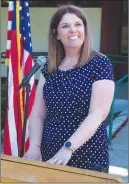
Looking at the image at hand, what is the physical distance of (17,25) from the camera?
3.96 meters

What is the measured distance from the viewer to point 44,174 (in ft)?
5.20

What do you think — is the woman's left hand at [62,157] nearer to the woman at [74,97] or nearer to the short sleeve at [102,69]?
the woman at [74,97]

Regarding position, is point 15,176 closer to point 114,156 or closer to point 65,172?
point 65,172

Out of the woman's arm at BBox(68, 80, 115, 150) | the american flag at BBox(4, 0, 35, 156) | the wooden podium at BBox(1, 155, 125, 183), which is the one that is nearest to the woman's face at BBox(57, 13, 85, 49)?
the woman's arm at BBox(68, 80, 115, 150)

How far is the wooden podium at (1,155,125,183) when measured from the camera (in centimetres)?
155

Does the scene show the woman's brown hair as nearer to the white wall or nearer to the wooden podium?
the wooden podium

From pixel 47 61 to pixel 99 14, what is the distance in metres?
8.28

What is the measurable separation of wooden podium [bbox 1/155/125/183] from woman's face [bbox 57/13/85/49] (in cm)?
75

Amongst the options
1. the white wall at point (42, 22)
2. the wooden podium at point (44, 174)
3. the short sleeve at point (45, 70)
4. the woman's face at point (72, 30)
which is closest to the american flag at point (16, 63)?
the short sleeve at point (45, 70)

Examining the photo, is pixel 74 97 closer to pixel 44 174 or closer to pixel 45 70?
pixel 45 70

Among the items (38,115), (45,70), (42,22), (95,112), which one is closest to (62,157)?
(95,112)

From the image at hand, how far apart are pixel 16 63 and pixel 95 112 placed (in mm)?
2095

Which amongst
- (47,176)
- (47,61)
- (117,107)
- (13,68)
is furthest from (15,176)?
(117,107)

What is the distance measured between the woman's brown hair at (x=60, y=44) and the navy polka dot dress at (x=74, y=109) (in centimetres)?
4
